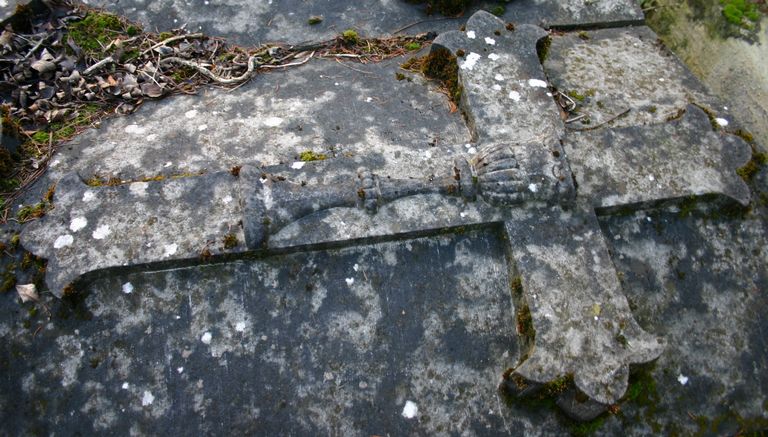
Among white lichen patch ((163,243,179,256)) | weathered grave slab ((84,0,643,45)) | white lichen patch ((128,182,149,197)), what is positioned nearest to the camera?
white lichen patch ((163,243,179,256))

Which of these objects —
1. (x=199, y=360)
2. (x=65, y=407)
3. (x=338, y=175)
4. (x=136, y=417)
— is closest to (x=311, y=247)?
(x=338, y=175)

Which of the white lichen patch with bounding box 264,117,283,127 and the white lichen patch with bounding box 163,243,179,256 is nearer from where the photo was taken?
the white lichen patch with bounding box 163,243,179,256

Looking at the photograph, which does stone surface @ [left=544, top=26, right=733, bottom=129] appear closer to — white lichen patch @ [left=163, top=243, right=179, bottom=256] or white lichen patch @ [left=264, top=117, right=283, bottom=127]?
white lichen patch @ [left=264, top=117, right=283, bottom=127]

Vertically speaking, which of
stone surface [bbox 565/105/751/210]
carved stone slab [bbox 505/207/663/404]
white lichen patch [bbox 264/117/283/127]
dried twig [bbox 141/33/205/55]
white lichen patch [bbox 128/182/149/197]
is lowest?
carved stone slab [bbox 505/207/663/404]

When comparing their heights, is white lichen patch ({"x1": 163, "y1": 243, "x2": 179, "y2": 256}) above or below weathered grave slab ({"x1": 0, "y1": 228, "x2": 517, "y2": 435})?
above

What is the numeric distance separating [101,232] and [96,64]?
2008mm

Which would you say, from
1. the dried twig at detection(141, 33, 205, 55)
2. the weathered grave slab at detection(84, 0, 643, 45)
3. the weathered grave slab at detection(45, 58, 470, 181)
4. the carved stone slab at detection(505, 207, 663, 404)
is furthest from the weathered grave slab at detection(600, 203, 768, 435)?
the dried twig at detection(141, 33, 205, 55)

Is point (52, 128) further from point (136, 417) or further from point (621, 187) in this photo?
point (621, 187)

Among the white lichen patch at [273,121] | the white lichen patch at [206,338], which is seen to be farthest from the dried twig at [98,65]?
the white lichen patch at [206,338]

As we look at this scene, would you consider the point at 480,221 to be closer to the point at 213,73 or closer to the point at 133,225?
the point at 133,225

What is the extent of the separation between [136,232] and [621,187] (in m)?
3.34

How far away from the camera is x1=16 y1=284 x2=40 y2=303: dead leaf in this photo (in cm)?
330

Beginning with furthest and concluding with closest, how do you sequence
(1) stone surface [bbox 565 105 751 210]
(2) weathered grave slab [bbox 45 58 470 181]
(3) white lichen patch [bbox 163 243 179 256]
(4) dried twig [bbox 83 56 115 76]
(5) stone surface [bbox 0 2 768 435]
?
(4) dried twig [bbox 83 56 115 76] < (2) weathered grave slab [bbox 45 58 470 181] < (1) stone surface [bbox 565 105 751 210] < (3) white lichen patch [bbox 163 243 179 256] < (5) stone surface [bbox 0 2 768 435]

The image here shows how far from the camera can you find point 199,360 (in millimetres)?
3311
